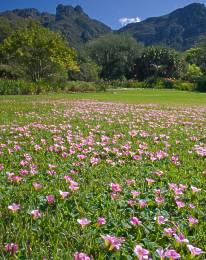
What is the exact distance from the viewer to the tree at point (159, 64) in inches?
3270

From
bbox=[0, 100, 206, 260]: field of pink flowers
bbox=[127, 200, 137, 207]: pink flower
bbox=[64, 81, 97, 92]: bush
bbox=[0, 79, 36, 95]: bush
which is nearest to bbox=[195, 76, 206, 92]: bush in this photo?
bbox=[64, 81, 97, 92]: bush

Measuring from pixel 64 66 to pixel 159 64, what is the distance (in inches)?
1975

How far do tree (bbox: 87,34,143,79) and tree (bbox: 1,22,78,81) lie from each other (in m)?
43.1

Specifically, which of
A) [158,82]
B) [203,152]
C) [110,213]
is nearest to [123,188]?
[110,213]

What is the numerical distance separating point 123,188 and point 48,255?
1.54 m

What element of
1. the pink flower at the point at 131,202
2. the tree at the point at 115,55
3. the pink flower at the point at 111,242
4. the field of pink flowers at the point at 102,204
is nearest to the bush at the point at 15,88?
the field of pink flowers at the point at 102,204

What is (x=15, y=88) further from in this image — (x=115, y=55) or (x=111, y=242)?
(x=115, y=55)

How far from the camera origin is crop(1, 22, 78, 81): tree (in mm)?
39938

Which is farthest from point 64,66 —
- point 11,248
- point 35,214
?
point 11,248

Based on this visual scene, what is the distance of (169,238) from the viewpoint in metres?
2.61

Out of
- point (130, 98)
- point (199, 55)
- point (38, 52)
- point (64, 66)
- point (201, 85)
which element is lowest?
point (130, 98)

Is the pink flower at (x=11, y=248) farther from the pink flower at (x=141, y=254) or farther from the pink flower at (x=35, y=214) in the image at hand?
the pink flower at (x=141, y=254)

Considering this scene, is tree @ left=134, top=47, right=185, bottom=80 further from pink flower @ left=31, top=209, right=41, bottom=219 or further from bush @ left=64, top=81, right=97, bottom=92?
pink flower @ left=31, top=209, right=41, bottom=219

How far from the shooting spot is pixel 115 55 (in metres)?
96.8
